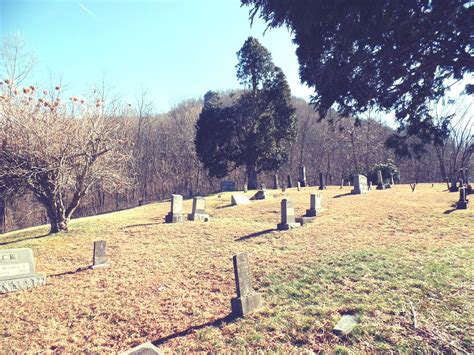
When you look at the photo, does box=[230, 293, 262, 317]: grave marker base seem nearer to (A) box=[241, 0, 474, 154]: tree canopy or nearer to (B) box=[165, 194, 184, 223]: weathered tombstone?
(A) box=[241, 0, 474, 154]: tree canopy

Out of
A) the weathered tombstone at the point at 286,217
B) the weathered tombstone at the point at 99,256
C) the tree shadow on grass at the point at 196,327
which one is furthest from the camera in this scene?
the weathered tombstone at the point at 286,217

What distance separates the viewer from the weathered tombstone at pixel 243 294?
5660 millimetres

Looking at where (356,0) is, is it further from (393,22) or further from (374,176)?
(374,176)

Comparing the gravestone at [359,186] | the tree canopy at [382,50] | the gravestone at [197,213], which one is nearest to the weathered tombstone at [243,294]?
the tree canopy at [382,50]

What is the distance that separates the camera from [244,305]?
5.66m

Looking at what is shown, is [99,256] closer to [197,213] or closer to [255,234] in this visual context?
[255,234]

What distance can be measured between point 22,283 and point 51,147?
6.36 m

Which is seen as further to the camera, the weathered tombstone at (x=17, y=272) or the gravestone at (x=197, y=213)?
the gravestone at (x=197, y=213)

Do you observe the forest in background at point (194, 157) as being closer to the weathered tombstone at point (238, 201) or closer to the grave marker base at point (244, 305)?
the weathered tombstone at point (238, 201)

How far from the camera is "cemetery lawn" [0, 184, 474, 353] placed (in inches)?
186

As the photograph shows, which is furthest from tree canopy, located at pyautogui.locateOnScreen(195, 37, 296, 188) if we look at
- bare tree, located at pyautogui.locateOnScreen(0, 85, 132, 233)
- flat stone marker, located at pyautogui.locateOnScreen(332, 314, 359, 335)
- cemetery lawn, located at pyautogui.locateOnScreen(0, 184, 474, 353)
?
flat stone marker, located at pyautogui.locateOnScreen(332, 314, 359, 335)

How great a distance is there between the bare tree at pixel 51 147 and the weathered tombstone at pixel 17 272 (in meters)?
4.82

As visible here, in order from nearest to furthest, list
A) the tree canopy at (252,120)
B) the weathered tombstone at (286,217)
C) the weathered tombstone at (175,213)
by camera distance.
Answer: the weathered tombstone at (286,217), the weathered tombstone at (175,213), the tree canopy at (252,120)

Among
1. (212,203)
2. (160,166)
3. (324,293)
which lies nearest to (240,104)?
(212,203)
